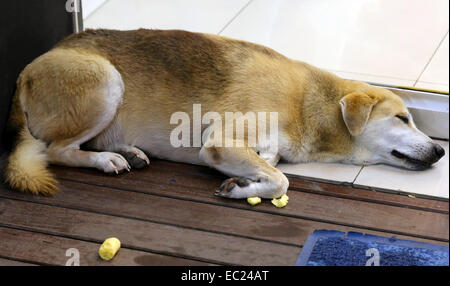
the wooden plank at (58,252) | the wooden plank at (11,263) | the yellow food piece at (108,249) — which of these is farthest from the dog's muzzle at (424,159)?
the wooden plank at (11,263)

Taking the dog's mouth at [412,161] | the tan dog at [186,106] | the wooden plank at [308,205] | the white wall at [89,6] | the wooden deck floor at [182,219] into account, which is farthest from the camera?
the white wall at [89,6]

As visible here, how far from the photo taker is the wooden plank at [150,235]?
97.0 inches

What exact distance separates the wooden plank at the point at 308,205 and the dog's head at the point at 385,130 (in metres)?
0.39

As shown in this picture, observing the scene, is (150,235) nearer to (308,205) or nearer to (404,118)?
(308,205)

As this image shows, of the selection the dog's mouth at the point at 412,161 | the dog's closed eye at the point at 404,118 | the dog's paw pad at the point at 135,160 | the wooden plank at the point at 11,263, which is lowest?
the dog's paw pad at the point at 135,160

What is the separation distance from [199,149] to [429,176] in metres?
1.16

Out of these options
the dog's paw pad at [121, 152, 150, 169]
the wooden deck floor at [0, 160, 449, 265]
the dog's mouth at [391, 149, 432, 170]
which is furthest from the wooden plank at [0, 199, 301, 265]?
the dog's mouth at [391, 149, 432, 170]

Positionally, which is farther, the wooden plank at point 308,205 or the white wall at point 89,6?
the white wall at point 89,6

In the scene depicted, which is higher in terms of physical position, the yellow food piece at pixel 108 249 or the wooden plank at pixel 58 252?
the yellow food piece at pixel 108 249

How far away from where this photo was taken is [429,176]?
3.24m

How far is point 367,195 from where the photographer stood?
9.91 feet

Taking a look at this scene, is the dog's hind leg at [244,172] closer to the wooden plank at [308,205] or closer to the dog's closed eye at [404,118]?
the wooden plank at [308,205]

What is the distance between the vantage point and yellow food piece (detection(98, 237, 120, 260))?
7.88 feet

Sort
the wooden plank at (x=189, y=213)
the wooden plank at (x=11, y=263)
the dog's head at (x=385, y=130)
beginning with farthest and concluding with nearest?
the dog's head at (x=385, y=130), the wooden plank at (x=189, y=213), the wooden plank at (x=11, y=263)
